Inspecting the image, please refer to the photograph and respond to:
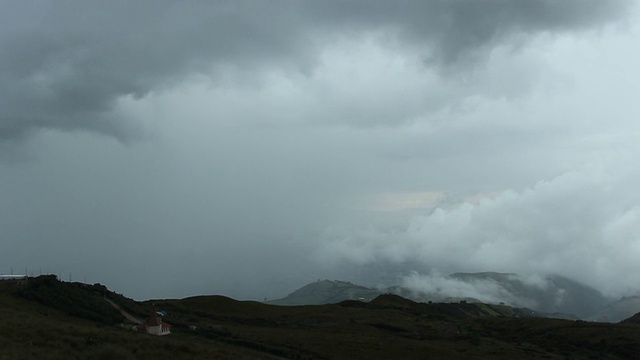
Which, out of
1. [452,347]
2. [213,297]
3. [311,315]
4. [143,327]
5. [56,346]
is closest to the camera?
[56,346]

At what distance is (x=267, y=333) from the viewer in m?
74.4

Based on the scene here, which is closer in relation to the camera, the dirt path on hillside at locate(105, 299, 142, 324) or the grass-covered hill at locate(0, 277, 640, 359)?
the grass-covered hill at locate(0, 277, 640, 359)

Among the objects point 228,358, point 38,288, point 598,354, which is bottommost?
point 598,354

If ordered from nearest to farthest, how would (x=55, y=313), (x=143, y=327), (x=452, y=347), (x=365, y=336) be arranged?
1. (x=143, y=327)
2. (x=55, y=313)
3. (x=452, y=347)
4. (x=365, y=336)

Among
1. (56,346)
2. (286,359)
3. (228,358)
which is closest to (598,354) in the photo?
(286,359)

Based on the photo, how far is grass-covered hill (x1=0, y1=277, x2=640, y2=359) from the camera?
32.8 m

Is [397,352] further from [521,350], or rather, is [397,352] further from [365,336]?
[521,350]

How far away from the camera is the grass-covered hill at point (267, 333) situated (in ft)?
108

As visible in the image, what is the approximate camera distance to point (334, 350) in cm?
6269

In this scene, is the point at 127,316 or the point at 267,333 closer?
the point at 267,333

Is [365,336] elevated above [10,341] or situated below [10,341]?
below

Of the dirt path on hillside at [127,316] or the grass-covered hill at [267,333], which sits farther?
the dirt path on hillside at [127,316]

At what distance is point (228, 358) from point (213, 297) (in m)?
93.9

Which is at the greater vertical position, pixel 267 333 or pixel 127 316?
pixel 127 316
